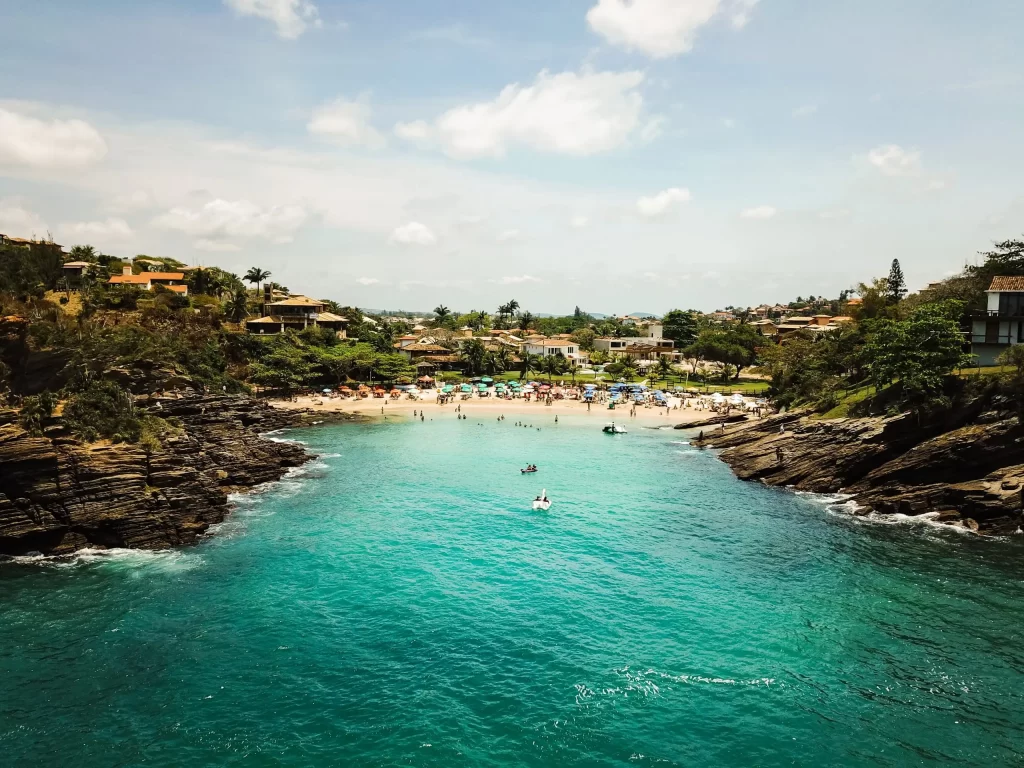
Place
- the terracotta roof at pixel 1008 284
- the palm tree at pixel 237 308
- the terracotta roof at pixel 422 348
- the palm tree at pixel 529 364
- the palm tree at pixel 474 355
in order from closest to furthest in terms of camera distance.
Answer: the terracotta roof at pixel 1008 284
the palm tree at pixel 237 308
the palm tree at pixel 474 355
the palm tree at pixel 529 364
the terracotta roof at pixel 422 348

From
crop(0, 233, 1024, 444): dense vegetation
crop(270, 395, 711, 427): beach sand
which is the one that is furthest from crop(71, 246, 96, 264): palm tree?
crop(270, 395, 711, 427): beach sand

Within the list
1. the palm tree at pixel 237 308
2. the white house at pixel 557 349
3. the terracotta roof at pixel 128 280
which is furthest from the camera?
the white house at pixel 557 349

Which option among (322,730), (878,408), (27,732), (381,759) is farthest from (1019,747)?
(878,408)

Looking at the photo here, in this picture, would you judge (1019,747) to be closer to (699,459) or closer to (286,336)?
(699,459)

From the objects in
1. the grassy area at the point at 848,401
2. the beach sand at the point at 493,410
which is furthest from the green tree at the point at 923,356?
the beach sand at the point at 493,410

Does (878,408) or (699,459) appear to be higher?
(878,408)

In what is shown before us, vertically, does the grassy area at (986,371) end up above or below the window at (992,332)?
below

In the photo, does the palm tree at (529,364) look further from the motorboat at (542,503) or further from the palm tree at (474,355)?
the motorboat at (542,503)
